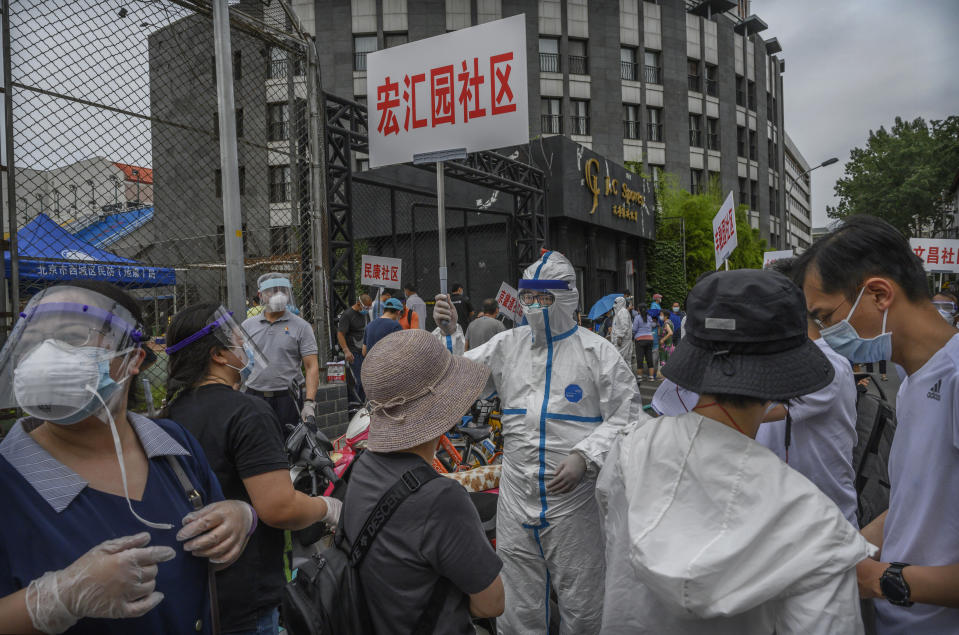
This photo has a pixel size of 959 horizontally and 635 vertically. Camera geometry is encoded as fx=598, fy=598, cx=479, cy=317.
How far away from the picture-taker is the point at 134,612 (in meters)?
1.17

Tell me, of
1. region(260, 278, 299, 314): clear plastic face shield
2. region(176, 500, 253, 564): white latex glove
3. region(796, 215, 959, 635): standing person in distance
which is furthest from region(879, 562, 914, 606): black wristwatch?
region(260, 278, 299, 314): clear plastic face shield

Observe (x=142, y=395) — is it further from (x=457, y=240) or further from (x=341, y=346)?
(x=457, y=240)

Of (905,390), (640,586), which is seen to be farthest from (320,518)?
(905,390)

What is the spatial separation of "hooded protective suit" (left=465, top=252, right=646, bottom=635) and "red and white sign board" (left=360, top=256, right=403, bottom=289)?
505 centimetres

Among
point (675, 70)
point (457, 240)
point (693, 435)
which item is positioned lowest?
point (693, 435)

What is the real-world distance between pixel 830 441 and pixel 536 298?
4.80 feet

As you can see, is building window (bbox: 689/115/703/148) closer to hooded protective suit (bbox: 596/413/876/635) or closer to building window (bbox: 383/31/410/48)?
building window (bbox: 383/31/410/48)

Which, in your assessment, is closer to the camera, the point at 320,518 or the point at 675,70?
the point at 320,518

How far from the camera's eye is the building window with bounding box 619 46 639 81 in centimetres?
2786

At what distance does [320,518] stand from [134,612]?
93 cm

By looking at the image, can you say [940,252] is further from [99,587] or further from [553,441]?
[99,587]

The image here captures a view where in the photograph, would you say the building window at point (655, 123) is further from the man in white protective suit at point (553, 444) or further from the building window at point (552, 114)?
the man in white protective suit at point (553, 444)

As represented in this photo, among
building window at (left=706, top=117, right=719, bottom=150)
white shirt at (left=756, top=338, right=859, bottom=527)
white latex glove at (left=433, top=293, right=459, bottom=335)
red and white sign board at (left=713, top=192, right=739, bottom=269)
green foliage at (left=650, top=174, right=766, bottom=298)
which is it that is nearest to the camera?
white shirt at (left=756, top=338, right=859, bottom=527)

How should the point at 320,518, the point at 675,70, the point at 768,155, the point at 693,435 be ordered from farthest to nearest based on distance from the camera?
the point at 768,155 < the point at 675,70 < the point at 320,518 < the point at 693,435
